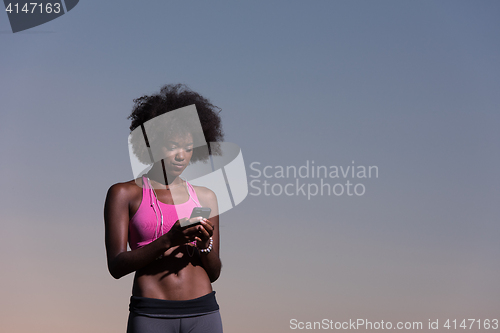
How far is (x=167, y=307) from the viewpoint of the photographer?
2.68 m

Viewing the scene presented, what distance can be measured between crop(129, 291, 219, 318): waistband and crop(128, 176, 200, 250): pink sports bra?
316 millimetres

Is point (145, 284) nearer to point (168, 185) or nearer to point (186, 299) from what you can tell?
point (186, 299)

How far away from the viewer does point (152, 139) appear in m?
3.35

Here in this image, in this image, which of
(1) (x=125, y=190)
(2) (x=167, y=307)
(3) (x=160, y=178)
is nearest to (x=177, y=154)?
(3) (x=160, y=178)

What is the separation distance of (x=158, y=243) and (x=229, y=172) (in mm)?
1371

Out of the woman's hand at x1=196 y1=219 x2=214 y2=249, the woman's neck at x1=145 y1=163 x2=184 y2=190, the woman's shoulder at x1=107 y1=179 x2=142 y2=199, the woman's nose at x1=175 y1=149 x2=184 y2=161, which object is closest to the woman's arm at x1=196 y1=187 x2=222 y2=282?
the woman's hand at x1=196 y1=219 x2=214 y2=249

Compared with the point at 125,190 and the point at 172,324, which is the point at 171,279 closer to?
the point at 172,324

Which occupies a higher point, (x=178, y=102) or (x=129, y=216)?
(x=178, y=102)

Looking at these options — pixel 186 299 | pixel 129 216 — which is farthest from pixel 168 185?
pixel 186 299

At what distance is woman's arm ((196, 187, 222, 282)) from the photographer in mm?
2572

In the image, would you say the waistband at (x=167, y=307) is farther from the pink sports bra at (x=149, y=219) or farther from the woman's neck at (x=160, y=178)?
the woman's neck at (x=160, y=178)

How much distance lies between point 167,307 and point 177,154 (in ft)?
2.92

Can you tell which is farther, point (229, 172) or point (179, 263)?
point (229, 172)

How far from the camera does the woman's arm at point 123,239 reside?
2.51 m
